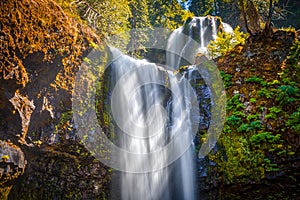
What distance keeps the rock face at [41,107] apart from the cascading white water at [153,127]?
3.61ft

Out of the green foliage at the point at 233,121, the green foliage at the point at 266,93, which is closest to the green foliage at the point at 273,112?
the green foliage at the point at 266,93

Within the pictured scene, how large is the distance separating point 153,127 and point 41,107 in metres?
3.58

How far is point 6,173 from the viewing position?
5.12 m

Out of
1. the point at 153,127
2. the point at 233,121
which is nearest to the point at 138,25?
the point at 153,127

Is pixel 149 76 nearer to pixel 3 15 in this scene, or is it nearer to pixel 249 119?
pixel 249 119

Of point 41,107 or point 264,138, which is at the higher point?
point 41,107

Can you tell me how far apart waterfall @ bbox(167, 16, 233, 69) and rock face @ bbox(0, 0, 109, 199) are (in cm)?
902

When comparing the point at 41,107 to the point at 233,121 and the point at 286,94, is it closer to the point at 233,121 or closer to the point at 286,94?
the point at 233,121

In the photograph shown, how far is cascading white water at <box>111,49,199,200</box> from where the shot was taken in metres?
6.93

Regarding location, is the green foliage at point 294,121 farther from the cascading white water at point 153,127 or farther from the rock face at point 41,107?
the rock face at point 41,107

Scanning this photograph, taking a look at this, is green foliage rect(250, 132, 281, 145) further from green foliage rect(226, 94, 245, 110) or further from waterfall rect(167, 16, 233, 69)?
waterfall rect(167, 16, 233, 69)

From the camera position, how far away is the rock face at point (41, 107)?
510 centimetres

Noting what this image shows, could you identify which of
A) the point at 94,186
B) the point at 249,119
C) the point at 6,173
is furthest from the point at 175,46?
the point at 6,173

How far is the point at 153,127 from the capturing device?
789 centimetres
